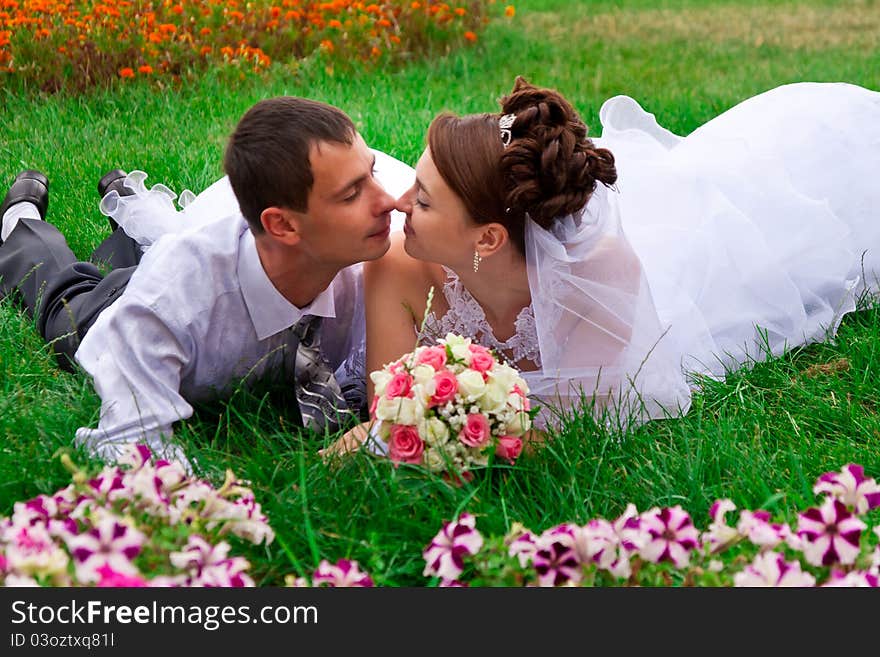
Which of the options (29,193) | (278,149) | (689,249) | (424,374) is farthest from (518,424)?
(29,193)

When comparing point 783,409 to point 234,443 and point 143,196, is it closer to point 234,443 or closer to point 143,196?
point 234,443

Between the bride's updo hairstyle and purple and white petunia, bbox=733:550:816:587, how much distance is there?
1.48 meters

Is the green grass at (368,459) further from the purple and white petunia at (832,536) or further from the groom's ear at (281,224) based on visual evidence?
the groom's ear at (281,224)

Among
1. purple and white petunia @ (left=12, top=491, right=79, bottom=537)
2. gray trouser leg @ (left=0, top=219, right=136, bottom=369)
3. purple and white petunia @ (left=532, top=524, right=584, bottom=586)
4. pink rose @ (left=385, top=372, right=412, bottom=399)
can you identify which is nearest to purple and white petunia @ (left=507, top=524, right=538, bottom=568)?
purple and white petunia @ (left=532, top=524, right=584, bottom=586)

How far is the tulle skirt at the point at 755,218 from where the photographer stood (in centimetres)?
411

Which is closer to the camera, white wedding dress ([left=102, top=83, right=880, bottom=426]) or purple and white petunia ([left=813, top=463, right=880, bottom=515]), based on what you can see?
purple and white petunia ([left=813, top=463, right=880, bottom=515])

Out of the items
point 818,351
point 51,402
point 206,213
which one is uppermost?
point 206,213

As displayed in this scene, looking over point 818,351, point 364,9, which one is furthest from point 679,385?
point 364,9

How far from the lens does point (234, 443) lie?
11.0 ft

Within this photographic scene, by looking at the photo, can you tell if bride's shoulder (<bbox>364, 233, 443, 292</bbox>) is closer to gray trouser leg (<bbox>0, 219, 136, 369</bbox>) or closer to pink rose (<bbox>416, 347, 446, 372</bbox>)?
pink rose (<bbox>416, 347, 446, 372</bbox>)

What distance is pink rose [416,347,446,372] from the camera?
2916 mm

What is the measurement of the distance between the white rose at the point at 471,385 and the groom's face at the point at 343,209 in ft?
2.41

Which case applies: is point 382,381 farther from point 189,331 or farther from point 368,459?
point 189,331
